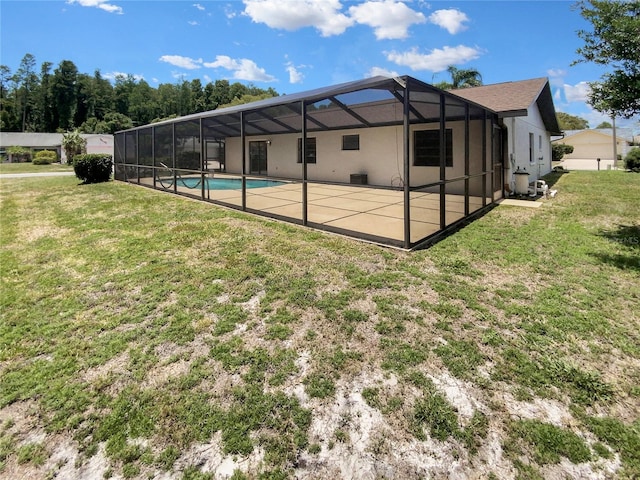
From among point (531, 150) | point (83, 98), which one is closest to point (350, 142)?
point (531, 150)

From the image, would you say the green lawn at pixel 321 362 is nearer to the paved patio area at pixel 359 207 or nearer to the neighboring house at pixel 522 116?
the paved patio area at pixel 359 207

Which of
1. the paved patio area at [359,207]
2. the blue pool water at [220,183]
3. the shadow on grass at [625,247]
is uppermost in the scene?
the blue pool water at [220,183]

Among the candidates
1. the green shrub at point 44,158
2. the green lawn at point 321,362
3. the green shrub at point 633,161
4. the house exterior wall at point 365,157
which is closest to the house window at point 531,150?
the house exterior wall at point 365,157

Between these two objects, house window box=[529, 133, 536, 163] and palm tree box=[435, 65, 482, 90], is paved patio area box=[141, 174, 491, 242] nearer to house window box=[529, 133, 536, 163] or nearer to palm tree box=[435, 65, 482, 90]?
house window box=[529, 133, 536, 163]

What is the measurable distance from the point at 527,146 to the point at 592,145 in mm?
31437

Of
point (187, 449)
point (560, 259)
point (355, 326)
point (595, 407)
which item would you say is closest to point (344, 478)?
point (187, 449)

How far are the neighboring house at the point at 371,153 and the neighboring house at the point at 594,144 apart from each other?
24.5m

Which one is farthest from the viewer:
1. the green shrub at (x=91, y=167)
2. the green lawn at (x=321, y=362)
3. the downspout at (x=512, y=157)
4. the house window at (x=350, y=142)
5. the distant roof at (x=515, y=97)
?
the house window at (x=350, y=142)

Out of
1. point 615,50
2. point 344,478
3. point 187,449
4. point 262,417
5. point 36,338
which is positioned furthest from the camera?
point 615,50

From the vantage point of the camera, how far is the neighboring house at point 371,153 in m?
5.62

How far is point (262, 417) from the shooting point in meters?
2.01

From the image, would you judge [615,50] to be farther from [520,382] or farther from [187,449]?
[187,449]

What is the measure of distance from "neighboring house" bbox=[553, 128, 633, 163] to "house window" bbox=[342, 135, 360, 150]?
29.4m

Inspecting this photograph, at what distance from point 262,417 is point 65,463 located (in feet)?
3.31
